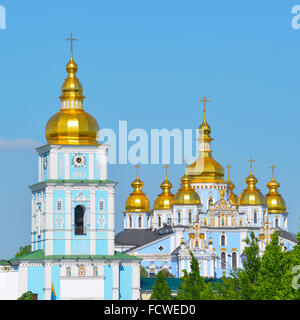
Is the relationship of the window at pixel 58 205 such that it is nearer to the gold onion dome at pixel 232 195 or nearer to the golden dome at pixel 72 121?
the golden dome at pixel 72 121

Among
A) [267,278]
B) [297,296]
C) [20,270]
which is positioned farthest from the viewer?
[20,270]

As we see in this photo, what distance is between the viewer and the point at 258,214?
9425 centimetres

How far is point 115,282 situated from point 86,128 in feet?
23.0

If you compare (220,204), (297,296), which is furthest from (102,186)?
(220,204)

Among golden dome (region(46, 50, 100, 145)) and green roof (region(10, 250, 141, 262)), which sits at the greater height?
golden dome (region(46, 50, 100, 145))

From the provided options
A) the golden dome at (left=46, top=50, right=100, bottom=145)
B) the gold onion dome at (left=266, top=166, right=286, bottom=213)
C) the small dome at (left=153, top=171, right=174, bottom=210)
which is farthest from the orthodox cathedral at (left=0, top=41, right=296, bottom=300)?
the gold onion dome at (left=266, top=166, right=286, bottom=213)

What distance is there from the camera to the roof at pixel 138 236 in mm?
95000

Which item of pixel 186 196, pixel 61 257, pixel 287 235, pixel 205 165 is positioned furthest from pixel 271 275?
pixel 287 235

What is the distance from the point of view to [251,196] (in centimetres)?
9481

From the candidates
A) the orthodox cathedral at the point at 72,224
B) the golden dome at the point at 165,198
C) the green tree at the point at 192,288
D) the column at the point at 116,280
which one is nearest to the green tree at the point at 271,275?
the green tree at the point at 192,288

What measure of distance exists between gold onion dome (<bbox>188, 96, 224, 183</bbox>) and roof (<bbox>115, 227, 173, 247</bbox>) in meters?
4.50

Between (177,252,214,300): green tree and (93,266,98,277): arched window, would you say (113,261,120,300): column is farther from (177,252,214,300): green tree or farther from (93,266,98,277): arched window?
(177,252,214,300): green tree

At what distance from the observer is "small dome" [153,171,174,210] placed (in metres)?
99.4
